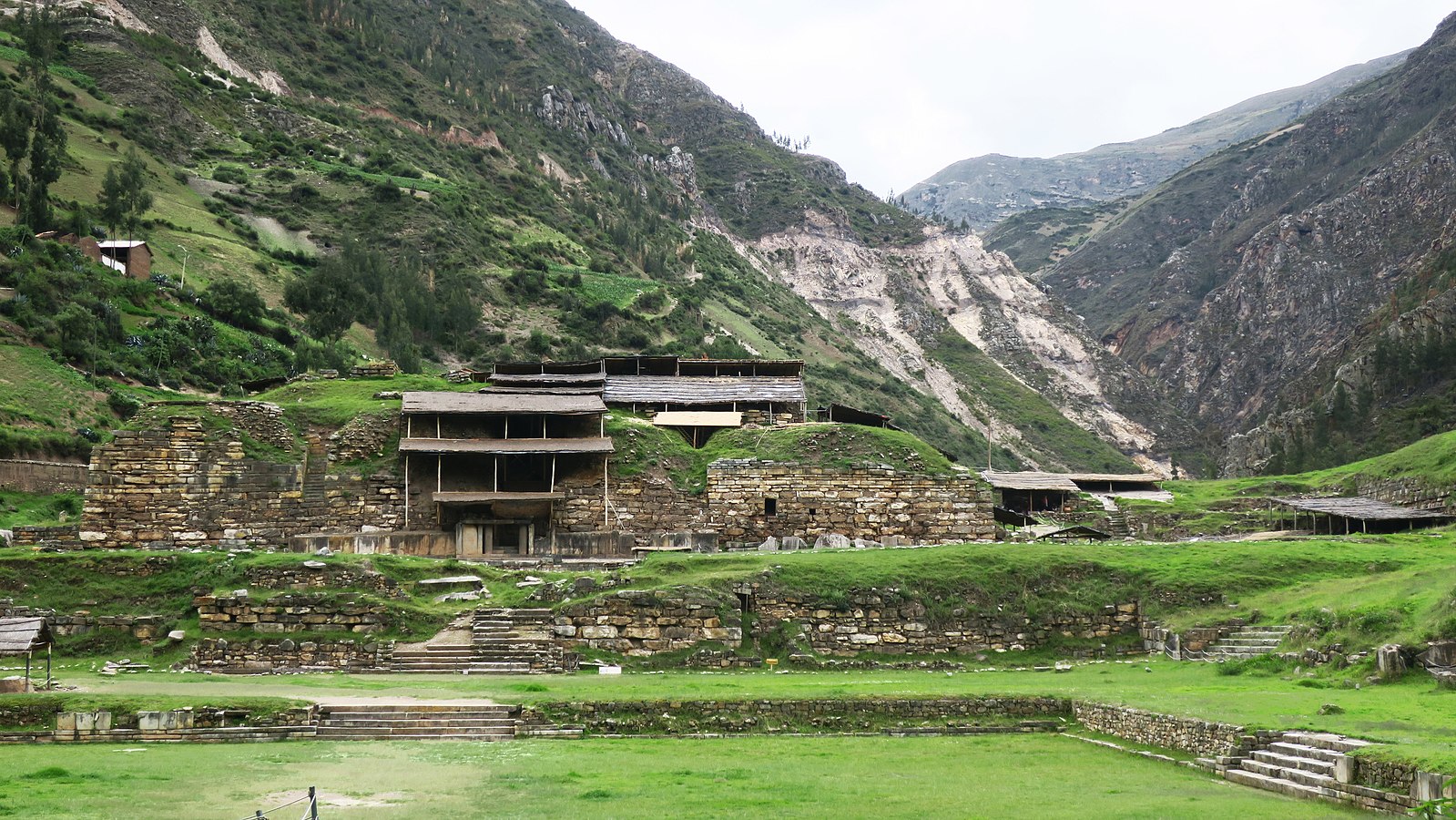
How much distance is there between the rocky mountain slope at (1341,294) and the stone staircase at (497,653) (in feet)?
287

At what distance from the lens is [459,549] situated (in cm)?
3734

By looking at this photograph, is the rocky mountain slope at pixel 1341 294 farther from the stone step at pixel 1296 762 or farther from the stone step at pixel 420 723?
the stone step at pixel 420 723

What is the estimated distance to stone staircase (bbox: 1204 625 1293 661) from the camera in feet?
83.9

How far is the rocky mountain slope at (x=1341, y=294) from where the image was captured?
100312 millimetres

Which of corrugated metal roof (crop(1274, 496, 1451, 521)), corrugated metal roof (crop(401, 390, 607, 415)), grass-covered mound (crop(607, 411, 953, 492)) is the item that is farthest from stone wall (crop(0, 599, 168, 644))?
corrugated metal roof (crop(1274, 496, 1451, 521))

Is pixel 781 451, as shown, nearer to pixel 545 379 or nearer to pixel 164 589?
pixel 545 379

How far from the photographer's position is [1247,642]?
26359mm

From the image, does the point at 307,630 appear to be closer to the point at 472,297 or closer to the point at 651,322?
the point at 472,297

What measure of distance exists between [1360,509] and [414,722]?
41748mm

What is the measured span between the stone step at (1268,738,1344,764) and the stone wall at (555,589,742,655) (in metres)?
13.9

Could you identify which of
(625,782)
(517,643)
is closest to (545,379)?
(517,643)

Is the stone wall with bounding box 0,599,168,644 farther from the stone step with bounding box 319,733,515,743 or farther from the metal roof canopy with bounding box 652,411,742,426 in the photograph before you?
the metal roof canopy with bounding box 652,411,742,426

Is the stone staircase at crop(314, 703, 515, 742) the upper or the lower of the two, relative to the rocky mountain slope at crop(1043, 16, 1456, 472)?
lower

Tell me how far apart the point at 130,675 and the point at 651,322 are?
90.6 meters
